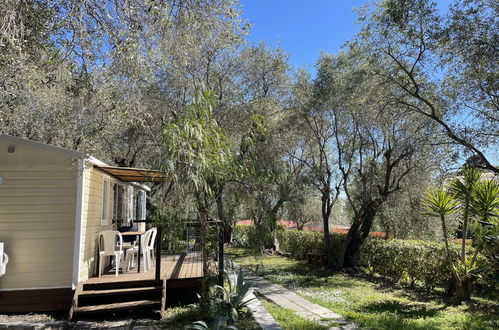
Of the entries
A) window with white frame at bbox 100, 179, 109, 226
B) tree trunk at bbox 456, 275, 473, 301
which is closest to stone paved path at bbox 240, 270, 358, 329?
tree trunk at bbox 456, 275, 473, 301

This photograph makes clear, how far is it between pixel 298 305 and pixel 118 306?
3.33 metres

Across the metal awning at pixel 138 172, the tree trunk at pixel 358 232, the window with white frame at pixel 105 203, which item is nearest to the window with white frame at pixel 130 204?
the metal awning at pixel 138 172

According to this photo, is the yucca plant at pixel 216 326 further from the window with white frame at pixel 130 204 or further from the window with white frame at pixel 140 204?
the window with white frame at pixel 140 204

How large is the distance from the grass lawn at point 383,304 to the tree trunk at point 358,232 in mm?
1116

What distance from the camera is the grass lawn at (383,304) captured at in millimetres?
5965

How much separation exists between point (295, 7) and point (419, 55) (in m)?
3.53

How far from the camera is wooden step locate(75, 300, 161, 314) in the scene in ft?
21.0

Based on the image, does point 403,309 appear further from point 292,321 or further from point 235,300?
point 235,300

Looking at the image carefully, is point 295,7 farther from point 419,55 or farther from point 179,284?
point 179,284

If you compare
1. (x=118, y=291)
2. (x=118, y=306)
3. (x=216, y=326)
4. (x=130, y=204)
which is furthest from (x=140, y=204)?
(x=216, y=326)

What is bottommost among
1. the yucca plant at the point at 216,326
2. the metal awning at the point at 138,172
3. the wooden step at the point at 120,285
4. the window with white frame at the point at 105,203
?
the yucca plant at the point at 216,326

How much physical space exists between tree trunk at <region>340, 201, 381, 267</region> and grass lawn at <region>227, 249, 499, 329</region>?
1116 millimetres

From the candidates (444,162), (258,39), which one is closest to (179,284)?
(444,162)

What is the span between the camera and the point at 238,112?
42.3ft
